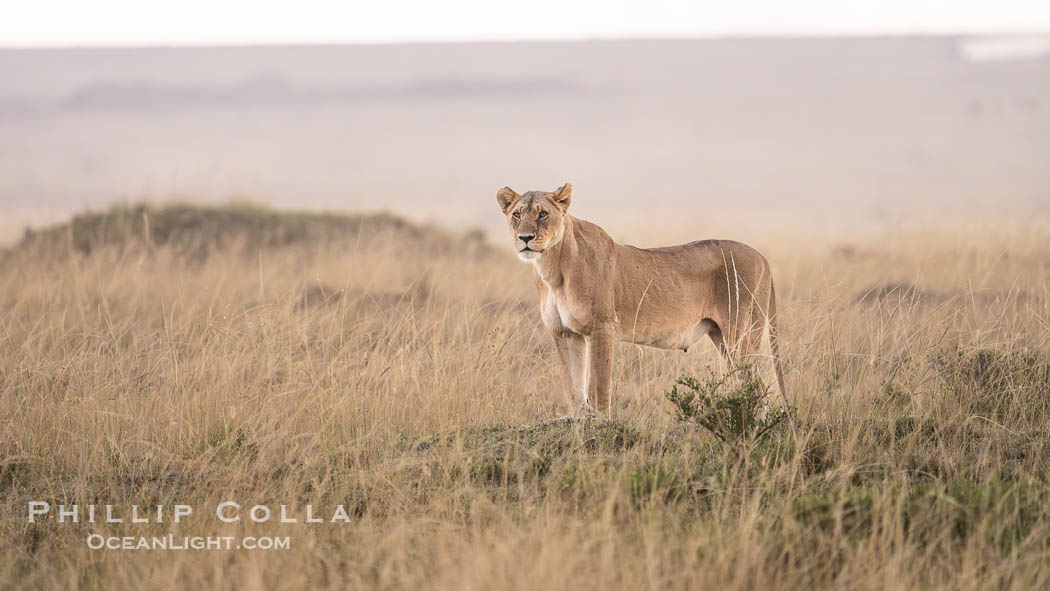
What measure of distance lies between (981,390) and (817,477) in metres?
2.37

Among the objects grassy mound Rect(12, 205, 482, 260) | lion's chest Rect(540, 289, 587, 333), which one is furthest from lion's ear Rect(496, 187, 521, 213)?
grassy mound Rect(12, 205, 482, 260)

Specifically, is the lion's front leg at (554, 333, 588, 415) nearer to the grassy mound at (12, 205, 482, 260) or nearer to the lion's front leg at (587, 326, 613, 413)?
the lion's front leg at (587, 326, 613, 413)

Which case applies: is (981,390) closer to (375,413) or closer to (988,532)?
(988,532)

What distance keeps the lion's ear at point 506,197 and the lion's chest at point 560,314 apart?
2.19 ft

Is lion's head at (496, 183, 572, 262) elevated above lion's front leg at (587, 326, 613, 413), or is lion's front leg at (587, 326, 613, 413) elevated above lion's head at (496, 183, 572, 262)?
lion's head at (496, 183, 572, 262)

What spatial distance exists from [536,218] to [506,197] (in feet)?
1.39

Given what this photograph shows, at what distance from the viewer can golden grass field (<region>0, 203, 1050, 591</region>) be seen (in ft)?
15.7

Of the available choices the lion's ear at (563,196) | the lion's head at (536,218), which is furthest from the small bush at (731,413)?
the lion's ear at (563,196)

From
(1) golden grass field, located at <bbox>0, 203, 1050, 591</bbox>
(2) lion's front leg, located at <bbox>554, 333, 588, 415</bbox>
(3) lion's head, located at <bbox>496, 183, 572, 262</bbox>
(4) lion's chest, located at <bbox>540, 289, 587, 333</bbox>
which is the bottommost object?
(1) golden grass field, located at <bbox>0, 203, 1050, 591</bbox>

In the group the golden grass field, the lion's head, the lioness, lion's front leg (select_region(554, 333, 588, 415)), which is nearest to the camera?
the golden grass field

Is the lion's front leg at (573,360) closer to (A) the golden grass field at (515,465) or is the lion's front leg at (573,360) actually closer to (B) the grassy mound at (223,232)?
(A) the golden grass field at (515,465)

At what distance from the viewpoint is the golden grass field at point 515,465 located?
479cm

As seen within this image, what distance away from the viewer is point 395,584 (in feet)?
15.5

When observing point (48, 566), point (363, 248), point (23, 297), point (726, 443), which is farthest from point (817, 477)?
point (363, 248)
